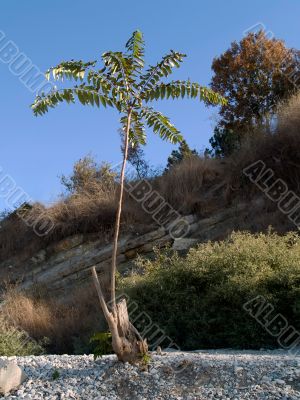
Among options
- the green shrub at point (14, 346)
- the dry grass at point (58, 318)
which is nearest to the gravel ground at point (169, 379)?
the green shrub at point (14, 346)

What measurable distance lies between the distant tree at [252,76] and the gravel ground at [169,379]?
1588cm

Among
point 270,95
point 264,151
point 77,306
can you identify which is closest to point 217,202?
point 264,151

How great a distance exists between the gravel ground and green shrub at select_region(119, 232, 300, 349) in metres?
1.94

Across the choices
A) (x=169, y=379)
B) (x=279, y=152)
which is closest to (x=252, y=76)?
(x=279, y=152)

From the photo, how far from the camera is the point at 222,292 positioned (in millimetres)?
7914

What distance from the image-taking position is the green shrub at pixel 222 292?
7719mm

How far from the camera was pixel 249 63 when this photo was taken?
22781 millimetres

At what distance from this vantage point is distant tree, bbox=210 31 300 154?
70.0 ft

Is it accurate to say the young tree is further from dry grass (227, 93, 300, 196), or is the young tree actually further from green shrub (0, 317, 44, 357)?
dry grass (227, 93, 300, 196)

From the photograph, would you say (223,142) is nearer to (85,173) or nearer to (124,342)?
(85,173)

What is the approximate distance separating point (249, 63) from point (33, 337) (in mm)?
16928

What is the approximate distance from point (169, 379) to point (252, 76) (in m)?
19.0

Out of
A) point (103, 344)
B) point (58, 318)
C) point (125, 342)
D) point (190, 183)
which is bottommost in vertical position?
point (125, 342)

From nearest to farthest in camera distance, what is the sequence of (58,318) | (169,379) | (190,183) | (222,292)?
(169,379), (222,292), (58,318), (190,183)
